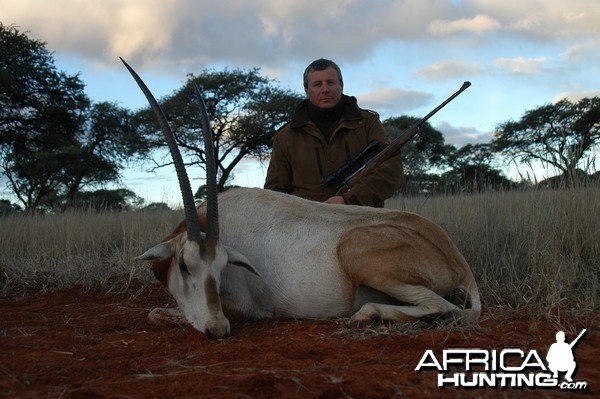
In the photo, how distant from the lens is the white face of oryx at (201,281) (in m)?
3.00

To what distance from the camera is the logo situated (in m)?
Answer: 2.12

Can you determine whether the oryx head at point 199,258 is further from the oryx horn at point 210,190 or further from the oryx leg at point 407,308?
the oryx leg at point 407,308

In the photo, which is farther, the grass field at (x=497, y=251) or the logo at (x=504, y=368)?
the grass field at (x=497, y=251)

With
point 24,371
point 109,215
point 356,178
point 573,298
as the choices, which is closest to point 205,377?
point 24,371

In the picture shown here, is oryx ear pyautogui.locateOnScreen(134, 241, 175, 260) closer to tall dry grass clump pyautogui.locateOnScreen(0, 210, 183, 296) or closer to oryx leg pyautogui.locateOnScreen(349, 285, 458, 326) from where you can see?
oryx leg pyautogui.locateOnScreen(349, 285, 458, 326)

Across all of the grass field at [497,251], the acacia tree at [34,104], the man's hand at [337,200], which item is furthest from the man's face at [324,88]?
the acacia tree at [34,104]

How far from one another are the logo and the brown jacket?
245cm

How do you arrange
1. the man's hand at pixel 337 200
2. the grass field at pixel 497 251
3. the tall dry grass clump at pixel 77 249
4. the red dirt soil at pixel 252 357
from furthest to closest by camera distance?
the tall dry grass clump at pixel 77 249 < the man's hand at pixel 337 200 < the grass field at pixel 497 251 < the red dirt soil at pixel 252 357

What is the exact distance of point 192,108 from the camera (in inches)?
722

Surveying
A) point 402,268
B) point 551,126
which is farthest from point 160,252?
point 551,126

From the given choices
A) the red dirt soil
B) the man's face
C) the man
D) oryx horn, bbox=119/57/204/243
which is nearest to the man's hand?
the man

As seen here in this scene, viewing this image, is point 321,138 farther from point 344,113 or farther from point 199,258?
point 199,258

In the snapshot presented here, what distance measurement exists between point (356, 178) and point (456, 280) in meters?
1.51

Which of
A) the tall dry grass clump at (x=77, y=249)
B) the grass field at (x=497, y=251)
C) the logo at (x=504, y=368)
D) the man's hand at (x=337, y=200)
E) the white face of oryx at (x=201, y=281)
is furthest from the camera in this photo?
the tall dry grass clump at (x=77, y=249)
